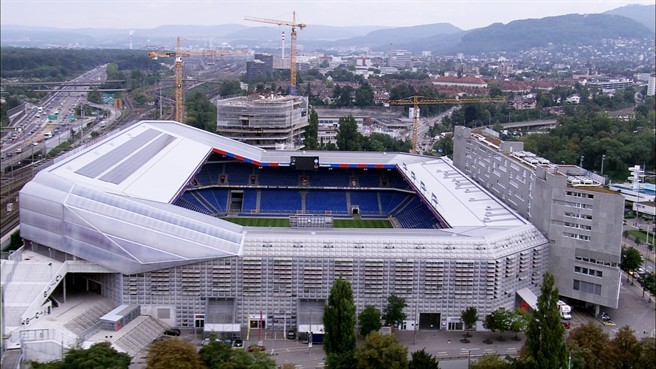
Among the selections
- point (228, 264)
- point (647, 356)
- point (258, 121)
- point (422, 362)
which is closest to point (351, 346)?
point (422, 362)

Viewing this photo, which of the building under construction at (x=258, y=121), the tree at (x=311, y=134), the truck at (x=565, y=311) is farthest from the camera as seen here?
the tree at (x=311, y=134)

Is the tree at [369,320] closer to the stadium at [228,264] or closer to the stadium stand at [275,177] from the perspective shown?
the stadium at [228,264]

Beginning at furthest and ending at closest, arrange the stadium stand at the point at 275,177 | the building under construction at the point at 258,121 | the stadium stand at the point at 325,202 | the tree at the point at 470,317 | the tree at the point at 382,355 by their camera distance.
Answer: the building under construction at the point at 258,121 → the stadium stand at the point at 275,177 → the stadium stand at the point at 325,202 → the tree at the point at 470,317 → the tree at the point at 382,355

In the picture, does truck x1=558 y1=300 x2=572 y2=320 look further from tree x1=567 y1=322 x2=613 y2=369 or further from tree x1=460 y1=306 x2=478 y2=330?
tree x1=567 y1=322 x2=613 y2=369

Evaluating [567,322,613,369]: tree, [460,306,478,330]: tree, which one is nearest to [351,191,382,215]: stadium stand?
[460,306,478,330]: tree

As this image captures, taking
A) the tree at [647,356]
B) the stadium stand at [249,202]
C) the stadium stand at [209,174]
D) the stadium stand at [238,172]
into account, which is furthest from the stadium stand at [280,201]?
the tree at [647,356]

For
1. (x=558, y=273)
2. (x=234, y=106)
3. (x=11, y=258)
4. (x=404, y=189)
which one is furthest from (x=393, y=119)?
(x=11, y=258)

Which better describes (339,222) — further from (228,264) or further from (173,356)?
(173,356)
